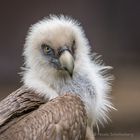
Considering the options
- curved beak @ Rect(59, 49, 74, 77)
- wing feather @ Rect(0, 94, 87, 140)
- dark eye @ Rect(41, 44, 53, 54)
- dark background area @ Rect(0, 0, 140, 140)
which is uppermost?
dark background area @ Rect(0, 0, 140, 140)

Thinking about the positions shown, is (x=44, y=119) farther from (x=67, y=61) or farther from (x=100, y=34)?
(x=100, y=34)

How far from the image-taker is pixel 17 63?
6199 millimetres

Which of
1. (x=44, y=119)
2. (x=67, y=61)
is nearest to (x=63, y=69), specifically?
(x=67, y=61)

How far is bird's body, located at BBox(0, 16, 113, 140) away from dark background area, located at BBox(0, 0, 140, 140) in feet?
5.37

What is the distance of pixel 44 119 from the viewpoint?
4.04 m

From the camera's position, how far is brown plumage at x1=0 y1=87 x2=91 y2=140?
4.02 meters

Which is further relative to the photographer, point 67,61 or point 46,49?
point 46,49

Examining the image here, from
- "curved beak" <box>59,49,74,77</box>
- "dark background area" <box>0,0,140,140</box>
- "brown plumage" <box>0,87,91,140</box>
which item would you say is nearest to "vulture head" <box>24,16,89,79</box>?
"curved beak" <box>59,49,74,77</box>

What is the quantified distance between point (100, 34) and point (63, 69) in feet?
6.71

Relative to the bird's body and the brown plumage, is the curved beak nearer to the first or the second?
the bird's body

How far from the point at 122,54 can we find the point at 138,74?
165 millimetres

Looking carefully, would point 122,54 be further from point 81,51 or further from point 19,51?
point 81,51

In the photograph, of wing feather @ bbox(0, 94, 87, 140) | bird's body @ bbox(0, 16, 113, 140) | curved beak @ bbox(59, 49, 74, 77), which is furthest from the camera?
bird's body @ bbox(0, 16, 113, 140)

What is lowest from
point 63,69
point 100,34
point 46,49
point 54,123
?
point 54,123
